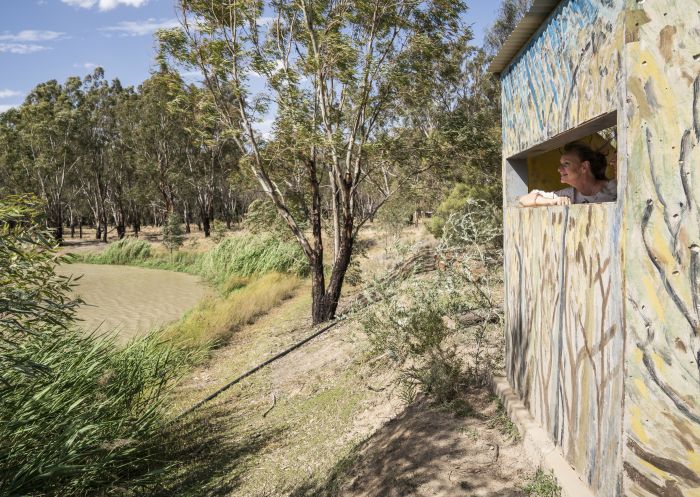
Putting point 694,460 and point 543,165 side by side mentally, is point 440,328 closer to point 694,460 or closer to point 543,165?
point 543,165

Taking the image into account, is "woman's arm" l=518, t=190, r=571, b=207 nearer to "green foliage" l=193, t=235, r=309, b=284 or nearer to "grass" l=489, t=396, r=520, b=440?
"grass" l=489, t=396, r=520, b=440

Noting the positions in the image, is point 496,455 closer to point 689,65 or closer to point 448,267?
point 448,267

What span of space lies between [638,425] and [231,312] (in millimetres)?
9655

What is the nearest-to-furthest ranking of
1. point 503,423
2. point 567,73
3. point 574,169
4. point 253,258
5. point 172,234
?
point 567,73
point 574,169
point 503,423
point 253,258
point 172,234

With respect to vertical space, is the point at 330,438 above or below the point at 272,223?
below

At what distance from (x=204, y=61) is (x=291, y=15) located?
6.08ft

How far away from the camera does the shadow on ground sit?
2.87 meters

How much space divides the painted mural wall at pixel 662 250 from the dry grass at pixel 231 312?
7712mm

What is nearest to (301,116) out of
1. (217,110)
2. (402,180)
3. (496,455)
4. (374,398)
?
(217,110)

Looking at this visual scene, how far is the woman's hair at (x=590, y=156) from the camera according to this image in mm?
2896

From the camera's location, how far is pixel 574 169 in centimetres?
291

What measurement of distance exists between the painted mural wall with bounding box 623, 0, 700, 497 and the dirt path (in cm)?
110

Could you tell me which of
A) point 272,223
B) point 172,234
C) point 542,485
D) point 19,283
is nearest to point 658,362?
point 542,485

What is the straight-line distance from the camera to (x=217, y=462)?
4789 mm
